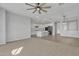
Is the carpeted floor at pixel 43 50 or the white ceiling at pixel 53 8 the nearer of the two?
the carpeted floor at pixel 43 50

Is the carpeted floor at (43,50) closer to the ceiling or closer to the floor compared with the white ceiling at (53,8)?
closer to the floor

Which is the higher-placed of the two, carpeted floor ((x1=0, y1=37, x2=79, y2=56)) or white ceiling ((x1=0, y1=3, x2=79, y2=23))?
white ceiling ((x1=0, y1=3, x2=79, y2=23))

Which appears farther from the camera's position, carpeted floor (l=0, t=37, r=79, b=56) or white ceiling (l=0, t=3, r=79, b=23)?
white ceiling (l=0, t=3, r=79, b=23)

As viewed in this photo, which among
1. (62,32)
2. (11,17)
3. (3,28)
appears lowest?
(62,32)

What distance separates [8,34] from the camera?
245 inches

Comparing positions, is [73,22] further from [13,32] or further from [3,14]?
[3,14]

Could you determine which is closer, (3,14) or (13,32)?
(3,14)

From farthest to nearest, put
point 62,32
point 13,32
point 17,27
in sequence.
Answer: point 62,32
point 17,27
point 13,32

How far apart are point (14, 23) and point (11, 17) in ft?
2.18

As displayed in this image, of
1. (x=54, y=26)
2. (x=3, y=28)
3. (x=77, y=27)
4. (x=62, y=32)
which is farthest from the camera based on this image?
(x=54, y=26)

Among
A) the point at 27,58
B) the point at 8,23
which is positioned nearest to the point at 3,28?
the point at 8,23

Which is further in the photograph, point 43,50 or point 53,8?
point 53,8

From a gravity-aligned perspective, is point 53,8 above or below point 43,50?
above

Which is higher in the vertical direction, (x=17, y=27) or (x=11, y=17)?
(x=11, y=17)
